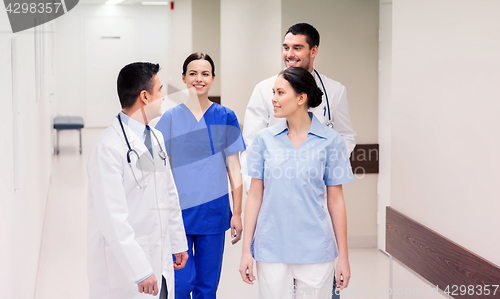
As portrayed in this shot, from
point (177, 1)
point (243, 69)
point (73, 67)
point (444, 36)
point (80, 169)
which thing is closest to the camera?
point (444, 36)

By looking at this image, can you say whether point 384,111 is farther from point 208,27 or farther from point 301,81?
point 208,27

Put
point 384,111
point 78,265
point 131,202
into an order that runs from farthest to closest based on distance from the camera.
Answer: point 384,111 → point 78,265 → point 131,202

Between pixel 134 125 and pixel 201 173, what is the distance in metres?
0.69

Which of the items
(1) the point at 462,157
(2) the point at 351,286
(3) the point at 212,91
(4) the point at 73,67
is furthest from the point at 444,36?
(4) the point at 73,67

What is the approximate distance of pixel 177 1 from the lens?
10.8 metres

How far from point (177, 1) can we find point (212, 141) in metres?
9.13

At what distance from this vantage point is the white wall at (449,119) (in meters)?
1.66

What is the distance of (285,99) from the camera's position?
5.95 ft

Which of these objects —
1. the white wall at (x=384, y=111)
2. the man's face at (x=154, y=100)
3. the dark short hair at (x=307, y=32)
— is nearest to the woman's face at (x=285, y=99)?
the man's face at (x=154, y=100)

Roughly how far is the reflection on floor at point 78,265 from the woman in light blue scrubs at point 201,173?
0.88 m

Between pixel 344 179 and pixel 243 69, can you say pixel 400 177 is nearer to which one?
pixel 344 179

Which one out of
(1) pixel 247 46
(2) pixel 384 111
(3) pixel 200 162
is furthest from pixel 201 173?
(1) pixel 247 46

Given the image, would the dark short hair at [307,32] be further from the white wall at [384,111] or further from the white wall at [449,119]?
the white wall at [384,111]

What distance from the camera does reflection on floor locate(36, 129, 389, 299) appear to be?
3238 mm
